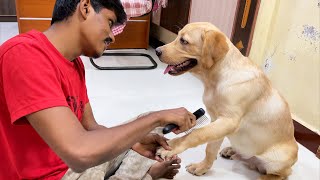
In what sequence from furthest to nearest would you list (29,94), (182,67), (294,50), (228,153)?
1. (294,50)
2. (228,153)
3. (182,67)
4. (29,94)

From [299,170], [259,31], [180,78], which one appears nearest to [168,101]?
[180,78]

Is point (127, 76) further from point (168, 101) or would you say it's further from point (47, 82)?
point (47, 82)

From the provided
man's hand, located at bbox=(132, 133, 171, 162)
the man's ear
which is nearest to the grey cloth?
man's hand, located at bbox=(132, 133, 171, 162)

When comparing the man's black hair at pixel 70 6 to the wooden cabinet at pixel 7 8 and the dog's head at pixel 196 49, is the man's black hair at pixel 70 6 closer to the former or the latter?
the dog's head at pixel 196 49

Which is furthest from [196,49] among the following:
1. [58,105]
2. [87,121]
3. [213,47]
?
[58,105]

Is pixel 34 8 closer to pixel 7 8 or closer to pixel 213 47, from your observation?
pixel 7 8

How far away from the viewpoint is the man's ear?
0.82 m

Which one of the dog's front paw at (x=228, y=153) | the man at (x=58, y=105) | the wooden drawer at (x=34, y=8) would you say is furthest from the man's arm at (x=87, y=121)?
the wooden drawer at (x=34, y=8)

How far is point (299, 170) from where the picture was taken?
1.74 meters

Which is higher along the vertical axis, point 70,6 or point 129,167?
point 70,6

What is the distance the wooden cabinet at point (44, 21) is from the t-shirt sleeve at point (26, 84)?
2.59 meters

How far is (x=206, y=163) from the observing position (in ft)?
5.17

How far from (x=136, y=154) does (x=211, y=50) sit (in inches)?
20.7

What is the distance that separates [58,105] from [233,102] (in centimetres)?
80
